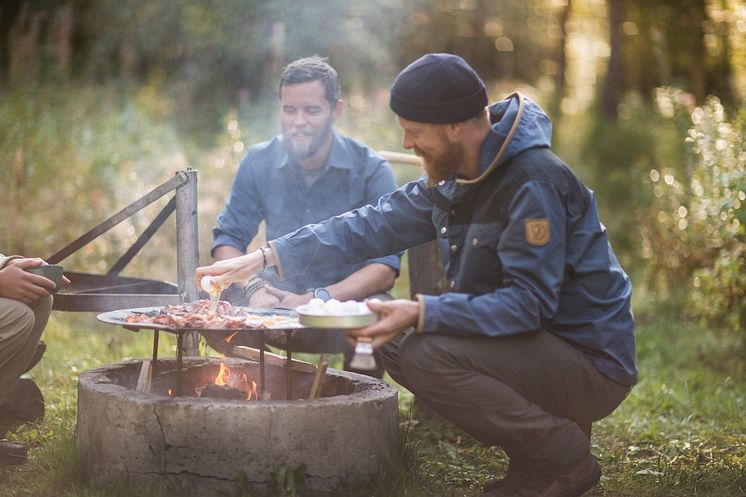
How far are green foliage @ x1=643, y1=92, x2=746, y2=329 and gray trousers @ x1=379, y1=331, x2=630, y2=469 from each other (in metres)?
2.02

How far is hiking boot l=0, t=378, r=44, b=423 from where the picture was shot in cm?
491

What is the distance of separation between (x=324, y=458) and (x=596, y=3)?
2119 centimetres

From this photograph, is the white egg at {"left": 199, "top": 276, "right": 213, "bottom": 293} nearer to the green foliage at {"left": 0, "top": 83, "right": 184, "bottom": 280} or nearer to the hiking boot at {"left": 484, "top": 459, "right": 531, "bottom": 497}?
the hiking boot at {"left": 484, "top": 459, "right": 531, "bottom": 497}

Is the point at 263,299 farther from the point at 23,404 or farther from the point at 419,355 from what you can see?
the point at 419,355

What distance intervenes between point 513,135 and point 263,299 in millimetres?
1917

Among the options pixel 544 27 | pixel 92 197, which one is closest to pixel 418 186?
pixel 92 197

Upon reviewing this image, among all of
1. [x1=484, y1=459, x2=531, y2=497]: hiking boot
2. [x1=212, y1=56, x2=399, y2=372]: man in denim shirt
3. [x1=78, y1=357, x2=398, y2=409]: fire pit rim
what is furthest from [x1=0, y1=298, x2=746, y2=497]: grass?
[x1=212, y1=56, x2=399, y2=372]: man in denim shirt

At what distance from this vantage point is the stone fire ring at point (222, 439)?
361 cm

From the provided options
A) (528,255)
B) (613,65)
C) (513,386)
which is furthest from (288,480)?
(613,65)

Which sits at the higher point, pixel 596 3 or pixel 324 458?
pixel 596 3

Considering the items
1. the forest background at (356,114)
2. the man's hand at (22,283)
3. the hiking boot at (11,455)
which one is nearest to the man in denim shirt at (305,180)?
the forest background at (356,114)

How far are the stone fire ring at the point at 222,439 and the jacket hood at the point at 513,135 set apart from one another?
111 centimetres

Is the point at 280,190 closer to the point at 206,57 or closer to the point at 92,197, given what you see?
the point at 92,197

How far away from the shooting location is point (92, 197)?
8227 mm
